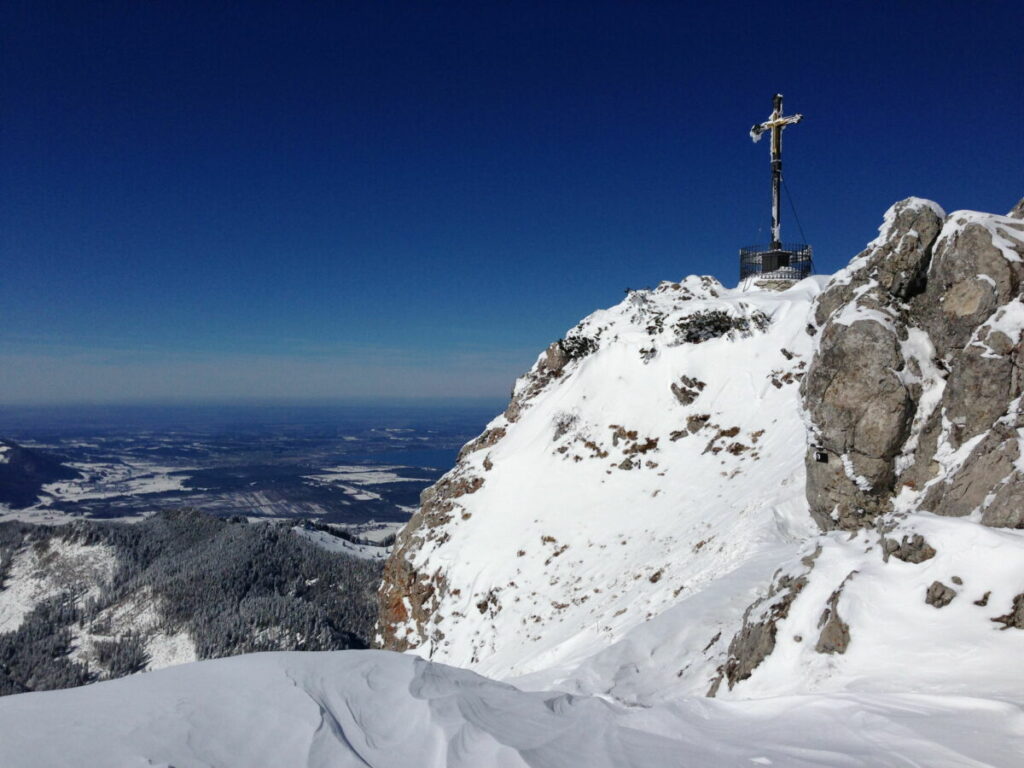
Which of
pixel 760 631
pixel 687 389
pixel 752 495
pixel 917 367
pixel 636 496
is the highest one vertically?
pixel 917 367

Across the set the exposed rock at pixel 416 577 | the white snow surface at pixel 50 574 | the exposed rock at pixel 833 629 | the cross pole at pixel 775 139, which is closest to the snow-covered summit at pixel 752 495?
the exposed rock at pixel 833 629

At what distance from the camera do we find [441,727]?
688cm

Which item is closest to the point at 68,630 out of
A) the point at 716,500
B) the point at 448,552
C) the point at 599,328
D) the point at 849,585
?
the point at 448,552

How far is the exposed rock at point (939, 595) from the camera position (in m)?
7.20

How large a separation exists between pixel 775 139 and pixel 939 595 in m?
31.5

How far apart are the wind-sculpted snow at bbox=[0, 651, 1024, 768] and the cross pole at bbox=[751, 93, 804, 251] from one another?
102 feet

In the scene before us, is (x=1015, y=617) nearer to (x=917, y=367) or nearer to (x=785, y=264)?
(x=917, y=367)

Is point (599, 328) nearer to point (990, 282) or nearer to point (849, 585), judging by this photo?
point (990, 282)

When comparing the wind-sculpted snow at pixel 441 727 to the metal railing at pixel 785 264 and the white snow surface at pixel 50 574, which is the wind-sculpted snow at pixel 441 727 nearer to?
the metal railing at pixel 785 264

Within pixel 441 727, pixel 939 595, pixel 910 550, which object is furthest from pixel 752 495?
pixel 441 727

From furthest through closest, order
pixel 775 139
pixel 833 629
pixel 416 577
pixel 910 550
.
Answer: pixel 775 139 < pixel 416 577 < pixel 910 550 < pixel 833 629

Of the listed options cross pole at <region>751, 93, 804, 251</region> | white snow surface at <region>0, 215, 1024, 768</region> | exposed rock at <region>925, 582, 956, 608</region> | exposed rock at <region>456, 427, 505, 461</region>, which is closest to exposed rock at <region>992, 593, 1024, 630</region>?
white snow surface at <region>0, 215, 1024, 768</region>

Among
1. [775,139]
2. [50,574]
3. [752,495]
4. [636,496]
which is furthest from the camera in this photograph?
[50,574]

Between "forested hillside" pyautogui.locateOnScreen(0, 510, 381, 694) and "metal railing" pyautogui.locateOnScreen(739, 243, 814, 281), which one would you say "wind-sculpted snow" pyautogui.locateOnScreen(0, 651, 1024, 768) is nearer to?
"metal railing" pyautogui.locateOnScreen(739, 243, 814, 281)
